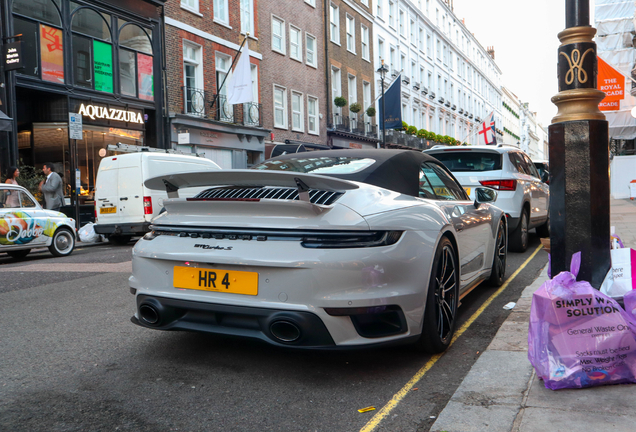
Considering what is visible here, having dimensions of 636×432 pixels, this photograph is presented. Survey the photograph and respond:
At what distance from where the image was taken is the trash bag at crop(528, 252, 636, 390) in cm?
275

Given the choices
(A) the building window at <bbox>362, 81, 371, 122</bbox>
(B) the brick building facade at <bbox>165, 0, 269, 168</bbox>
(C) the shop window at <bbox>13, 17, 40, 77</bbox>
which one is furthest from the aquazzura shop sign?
(A) the building window at <bbox>362, 81, 371, 122</bbox>

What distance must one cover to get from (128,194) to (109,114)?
604cm

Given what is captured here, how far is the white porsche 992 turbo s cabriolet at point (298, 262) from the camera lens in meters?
2.92

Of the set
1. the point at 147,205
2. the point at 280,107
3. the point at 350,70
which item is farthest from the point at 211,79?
the point at 350,70

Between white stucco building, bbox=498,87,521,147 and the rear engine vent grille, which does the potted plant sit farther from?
white stucco building, bbox=498,87,521,147

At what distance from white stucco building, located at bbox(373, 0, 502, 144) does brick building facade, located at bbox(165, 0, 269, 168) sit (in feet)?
49.5

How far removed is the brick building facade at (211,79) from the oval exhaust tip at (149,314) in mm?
16897

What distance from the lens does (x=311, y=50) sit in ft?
94.4

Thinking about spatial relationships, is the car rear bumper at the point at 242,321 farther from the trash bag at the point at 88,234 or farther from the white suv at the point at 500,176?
the trash bag at the point at 88,234

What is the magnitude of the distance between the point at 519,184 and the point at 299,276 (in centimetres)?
599

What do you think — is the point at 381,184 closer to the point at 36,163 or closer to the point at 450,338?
the point at 450,338

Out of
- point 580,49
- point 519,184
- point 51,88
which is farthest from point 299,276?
point 51,88

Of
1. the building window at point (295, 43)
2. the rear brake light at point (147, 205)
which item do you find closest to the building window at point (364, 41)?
the building window at point (295, 43)

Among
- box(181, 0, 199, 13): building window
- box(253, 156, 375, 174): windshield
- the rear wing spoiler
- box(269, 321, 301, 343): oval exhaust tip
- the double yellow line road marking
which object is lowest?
the double yellow line road marking
